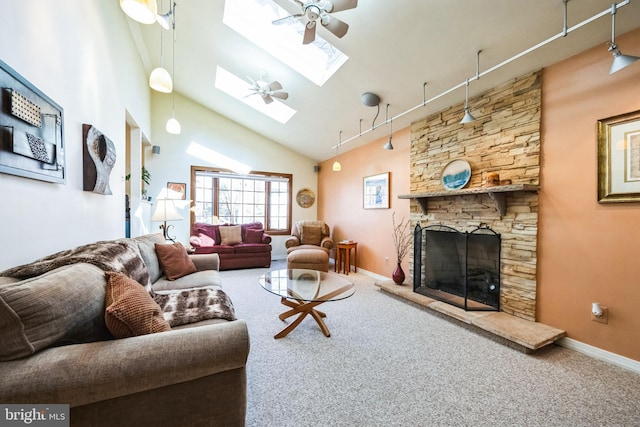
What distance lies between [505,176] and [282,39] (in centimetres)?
320

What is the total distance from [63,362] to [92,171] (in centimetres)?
185

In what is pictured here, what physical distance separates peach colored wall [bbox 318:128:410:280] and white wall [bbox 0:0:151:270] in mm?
3803

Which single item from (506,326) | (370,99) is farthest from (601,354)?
(370,99)

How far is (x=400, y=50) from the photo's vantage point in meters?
2.64

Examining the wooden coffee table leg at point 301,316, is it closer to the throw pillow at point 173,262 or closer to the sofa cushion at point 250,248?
the throw pillow at point 173,262

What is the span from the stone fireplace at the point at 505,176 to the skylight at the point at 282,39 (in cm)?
170

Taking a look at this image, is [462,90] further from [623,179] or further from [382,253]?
[382,253]

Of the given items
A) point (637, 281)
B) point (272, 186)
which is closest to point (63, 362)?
point (637, 281)

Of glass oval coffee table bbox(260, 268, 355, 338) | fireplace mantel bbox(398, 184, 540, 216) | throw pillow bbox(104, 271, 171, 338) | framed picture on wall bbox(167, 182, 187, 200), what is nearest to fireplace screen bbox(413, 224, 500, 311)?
fireplace mantel bbox(398, 184, 540, 216)

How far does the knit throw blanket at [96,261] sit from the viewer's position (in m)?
1.16

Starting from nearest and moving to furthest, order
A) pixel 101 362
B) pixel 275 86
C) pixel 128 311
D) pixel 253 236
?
pixel 101 362 → pixel 128 311 → pixel 275 86 → pixel 253 236

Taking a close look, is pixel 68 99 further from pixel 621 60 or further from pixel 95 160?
pixel 621 60

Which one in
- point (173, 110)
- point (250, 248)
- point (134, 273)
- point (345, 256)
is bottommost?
point (345, 256)

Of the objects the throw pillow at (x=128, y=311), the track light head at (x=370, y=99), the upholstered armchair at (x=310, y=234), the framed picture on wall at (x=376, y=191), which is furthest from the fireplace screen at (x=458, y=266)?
the throw pillow at (x=128, y=311)
